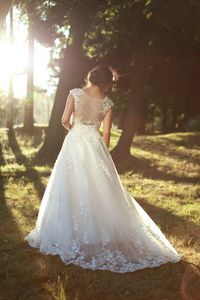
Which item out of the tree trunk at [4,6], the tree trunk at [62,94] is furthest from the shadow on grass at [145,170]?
the tree trunk at [4,6]

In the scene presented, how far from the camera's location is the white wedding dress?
7570 millimetres

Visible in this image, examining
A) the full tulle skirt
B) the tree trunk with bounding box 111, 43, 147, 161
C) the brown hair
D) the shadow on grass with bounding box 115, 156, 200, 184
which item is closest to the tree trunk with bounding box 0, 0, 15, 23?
the brown hair

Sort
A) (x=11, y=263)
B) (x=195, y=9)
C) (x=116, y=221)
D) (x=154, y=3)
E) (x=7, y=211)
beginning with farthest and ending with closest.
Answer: (x=195, y=9) < (x=154, y=3) < (x=7, y=211) < (x=116, y=221) < (x=11, y=263)

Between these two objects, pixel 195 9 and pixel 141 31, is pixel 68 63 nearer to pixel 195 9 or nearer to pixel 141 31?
pixel 141 31

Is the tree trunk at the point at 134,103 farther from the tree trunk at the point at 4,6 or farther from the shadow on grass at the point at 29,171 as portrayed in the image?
the tree trunk at the point at 4,6

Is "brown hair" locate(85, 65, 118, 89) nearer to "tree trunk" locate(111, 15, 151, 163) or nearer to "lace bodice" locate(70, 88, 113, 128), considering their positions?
"lace bodice" locate(70, 88, 113, 128)

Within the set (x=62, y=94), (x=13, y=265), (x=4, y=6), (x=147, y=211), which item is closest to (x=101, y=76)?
(x=4, y=6)

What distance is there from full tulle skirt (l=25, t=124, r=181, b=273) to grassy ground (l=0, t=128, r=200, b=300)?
0.78 feet

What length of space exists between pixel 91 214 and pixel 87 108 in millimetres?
1817

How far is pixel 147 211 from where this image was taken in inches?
473

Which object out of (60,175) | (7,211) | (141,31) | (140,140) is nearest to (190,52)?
(140,140)

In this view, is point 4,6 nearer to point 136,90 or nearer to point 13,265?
point 13,265

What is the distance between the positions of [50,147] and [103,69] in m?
14.0

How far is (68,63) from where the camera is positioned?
70.4 feet
